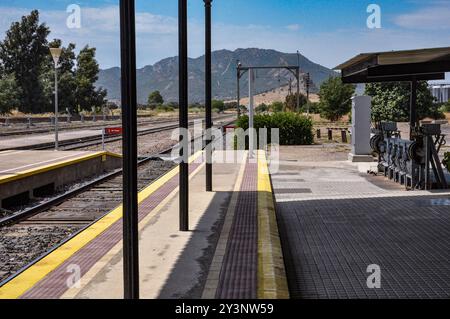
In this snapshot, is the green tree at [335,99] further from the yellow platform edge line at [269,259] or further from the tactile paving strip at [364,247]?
the yellow platform edge line at [269,259]

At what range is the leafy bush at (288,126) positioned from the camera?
1193 inches

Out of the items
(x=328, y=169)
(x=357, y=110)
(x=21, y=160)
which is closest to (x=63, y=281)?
(x=21, y=160)

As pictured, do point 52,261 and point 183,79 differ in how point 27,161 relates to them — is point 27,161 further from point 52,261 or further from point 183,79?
point 52,261

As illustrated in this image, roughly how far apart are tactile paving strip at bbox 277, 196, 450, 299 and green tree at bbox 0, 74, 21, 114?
5280 cm

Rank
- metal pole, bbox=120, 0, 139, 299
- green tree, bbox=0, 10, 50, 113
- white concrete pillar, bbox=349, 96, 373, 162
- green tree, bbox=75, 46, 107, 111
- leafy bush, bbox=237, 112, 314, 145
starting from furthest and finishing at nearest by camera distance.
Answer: green tree, bbox=75, 46, 107, 111 → green tree, bbox=0, 10, 50, 113 → leafy bush, bbox=237, 112, 314, 145 → white concrete pillar, bbox=349, 96, 373, 162 → metal pole, bbox=120, 0, 139, 299

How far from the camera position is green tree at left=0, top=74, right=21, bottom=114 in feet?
192

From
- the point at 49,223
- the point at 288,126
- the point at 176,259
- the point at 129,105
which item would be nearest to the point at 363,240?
the point at 176,259

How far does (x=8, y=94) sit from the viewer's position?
59.5 m

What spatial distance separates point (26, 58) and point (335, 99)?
38.6 m

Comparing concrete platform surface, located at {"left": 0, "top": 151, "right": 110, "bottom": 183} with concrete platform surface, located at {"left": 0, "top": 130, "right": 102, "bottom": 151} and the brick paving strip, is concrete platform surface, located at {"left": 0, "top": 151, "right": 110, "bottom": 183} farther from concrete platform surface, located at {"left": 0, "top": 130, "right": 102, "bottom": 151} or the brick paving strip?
the brick paving strip

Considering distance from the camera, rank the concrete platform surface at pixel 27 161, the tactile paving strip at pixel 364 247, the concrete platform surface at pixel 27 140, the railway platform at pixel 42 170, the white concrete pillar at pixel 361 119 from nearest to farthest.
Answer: the tactile paving strip at pixel 364 247 → the railway platform at pixel 42 170 → the concrete platform surface at pixel 27 161 → the white concrete pillar at pixel 361 119 → the concrete platform surface at pixel 27 140

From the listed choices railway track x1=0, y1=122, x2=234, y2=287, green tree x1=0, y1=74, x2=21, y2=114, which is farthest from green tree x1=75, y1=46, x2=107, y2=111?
railway track x1=0, y1=122, x2=234, y2=287

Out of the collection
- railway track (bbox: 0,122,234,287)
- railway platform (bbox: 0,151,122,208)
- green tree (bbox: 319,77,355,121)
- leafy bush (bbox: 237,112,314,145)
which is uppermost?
green tree (bbox: 319,77,355,121)

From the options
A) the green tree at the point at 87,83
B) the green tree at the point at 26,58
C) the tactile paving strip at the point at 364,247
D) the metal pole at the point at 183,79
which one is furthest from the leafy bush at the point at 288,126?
the green tree at the point at 87,83
